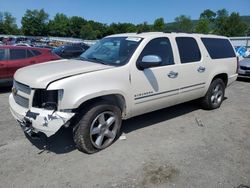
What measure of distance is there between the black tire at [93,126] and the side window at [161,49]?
1215 mm

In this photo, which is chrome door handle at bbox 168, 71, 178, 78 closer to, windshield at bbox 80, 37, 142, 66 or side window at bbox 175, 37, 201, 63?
side window at bbox 175, 37, 201, 63

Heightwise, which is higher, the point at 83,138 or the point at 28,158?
the point at 83,138

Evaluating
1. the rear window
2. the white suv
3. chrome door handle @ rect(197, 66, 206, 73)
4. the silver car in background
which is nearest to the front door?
the white suv

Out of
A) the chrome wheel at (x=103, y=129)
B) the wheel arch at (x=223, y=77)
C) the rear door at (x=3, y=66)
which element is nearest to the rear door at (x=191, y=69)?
the wheel arch at (x=223, y=77)

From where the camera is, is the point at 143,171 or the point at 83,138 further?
the point at 83,138

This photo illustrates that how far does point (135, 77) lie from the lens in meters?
4.45

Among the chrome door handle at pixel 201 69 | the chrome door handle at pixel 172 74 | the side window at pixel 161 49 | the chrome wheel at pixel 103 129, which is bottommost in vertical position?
the chrome wheel at pixel 103 129

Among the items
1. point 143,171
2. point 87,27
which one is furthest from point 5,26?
point 143,171

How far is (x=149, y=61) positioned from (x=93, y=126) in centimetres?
140

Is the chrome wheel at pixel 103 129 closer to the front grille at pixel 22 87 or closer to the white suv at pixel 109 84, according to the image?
the white suv at pixel 109 84

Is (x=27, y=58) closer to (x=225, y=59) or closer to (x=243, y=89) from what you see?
(x=225, y=59)

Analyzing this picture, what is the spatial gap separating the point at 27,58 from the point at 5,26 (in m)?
106

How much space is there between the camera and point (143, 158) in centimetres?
408

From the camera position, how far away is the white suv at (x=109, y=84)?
372 centimetres
